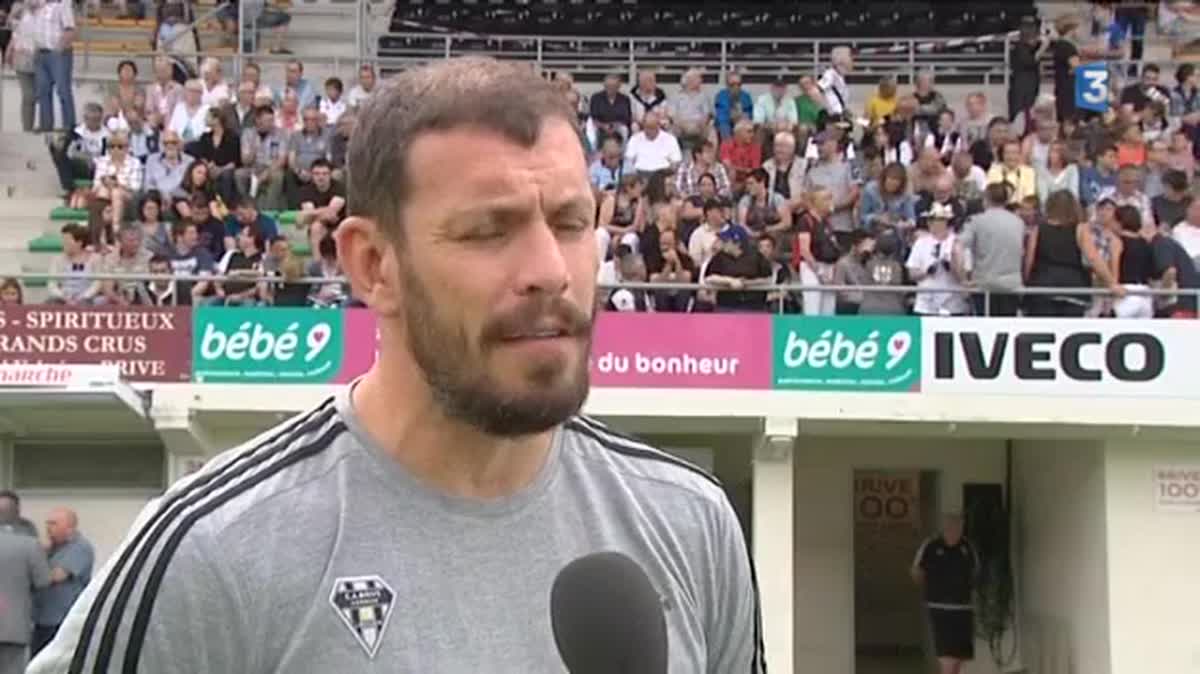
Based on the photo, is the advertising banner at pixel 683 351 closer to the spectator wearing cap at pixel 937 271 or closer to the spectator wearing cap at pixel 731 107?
the spectator wearing cap at pixel 937 271

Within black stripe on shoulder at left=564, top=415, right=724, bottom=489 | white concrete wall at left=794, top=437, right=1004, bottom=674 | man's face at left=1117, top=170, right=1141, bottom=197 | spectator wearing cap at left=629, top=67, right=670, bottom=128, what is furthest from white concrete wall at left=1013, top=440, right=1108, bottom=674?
black stripe on shoulder at left=564, top=415, right=724, bottom=489

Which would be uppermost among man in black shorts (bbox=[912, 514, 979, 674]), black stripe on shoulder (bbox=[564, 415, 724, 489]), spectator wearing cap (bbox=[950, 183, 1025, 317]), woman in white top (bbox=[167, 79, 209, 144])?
woman in white top (bbox=[167, 79, 209, 144])

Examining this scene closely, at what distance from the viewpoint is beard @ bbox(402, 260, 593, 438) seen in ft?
6.79

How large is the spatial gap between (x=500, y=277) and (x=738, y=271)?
12695 mm

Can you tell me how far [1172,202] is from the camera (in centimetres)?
1574

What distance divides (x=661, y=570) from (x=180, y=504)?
0.59 meters

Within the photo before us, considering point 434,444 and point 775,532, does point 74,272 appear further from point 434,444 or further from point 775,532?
point 434,444

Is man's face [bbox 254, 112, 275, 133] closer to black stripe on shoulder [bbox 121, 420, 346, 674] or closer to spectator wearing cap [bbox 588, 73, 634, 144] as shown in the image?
spectator wearing cap [bbox 588, 73, 634, 144]

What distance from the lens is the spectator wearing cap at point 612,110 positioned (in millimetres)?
18172

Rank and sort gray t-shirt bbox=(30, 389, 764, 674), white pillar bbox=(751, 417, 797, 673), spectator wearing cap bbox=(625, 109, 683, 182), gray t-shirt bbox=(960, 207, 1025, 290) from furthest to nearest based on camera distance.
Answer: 1. spectator wearing cap bbox=(625, 109, 683, 182)
2. white pillar bbox=(751, 417, 797, 673)
3. gray t-shirt bbox=(960, 207, 1025, 290)
4. gray t-shirt bbox=(30, 389, 764, 674)

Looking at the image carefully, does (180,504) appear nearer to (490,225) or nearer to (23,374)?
(490,225)

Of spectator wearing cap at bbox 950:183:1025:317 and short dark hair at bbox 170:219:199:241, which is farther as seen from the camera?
short dark hair at bbox 170:219:199:241

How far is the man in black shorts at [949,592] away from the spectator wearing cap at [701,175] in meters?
3.54

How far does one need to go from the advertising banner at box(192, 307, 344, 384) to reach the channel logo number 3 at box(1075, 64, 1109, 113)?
8599 millimetres
